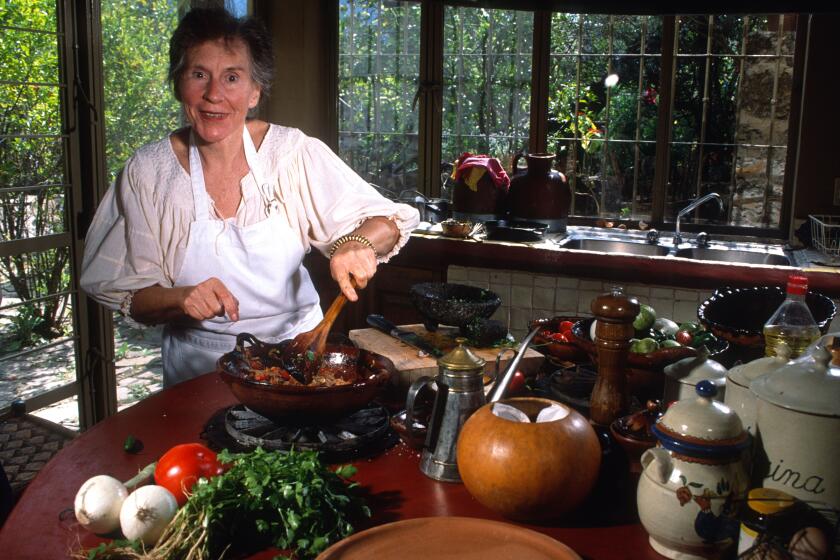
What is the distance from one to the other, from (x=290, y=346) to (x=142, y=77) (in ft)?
7.12

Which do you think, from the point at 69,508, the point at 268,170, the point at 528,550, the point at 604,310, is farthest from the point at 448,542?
the point at 268,170

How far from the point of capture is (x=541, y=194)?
399 cm

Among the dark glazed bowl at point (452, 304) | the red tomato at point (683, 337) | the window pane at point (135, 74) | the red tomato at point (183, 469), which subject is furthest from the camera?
the window pane at point (135, 74)

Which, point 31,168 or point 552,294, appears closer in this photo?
point 31,168

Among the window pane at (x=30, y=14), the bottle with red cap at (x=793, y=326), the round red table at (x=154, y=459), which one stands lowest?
the round red table at (x=154, y=459)

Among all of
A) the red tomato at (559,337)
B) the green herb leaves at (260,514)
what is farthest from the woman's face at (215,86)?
the green herb leaves at (260,514)

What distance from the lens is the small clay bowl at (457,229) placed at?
3.86 m

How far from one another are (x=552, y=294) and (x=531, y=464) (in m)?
2.50

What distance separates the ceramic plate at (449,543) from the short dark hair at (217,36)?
1.73 metres

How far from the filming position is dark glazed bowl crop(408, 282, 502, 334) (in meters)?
2.00

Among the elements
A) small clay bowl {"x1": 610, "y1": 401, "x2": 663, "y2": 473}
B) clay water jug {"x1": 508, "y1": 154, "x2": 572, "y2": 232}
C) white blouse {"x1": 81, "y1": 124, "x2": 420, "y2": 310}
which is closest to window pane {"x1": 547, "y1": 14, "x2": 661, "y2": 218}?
clay water jug {"x1": 508, "y1": 154, "x2": 572, "y2": 232}

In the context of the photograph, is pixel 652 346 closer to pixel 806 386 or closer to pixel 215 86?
pixel 806 386

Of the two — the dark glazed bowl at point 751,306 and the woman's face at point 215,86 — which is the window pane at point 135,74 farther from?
the dark glazed bowl at point 751,306

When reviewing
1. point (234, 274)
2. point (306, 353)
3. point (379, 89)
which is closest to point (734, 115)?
point (379, 89)
